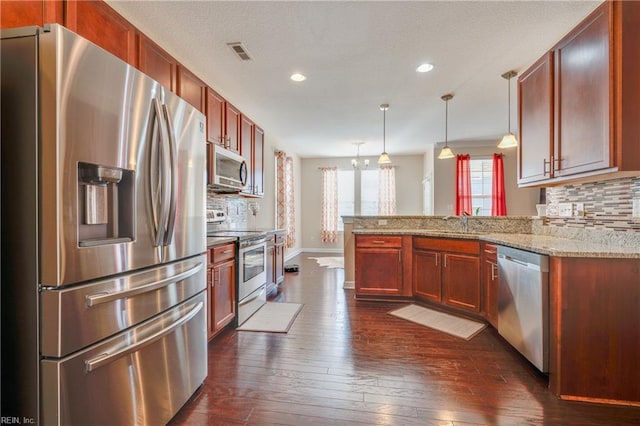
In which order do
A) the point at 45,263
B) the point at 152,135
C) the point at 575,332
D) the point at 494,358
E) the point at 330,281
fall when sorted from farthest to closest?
1. the point at 330,281
2. the point at 494,358
3. the point at 575,332
4. the point at 152,135
5. the point at 45,263

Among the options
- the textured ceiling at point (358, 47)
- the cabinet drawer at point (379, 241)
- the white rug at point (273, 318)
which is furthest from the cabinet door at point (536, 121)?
the white rug at point (273, 318)

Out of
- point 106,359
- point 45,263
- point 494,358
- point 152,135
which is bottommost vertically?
point 494,358

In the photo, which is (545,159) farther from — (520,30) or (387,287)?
(387,287)

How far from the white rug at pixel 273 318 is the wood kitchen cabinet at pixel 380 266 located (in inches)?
34.5

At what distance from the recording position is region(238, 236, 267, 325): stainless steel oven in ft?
9.77

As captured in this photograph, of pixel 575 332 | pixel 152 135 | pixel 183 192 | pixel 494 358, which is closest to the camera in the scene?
pixel 152 135

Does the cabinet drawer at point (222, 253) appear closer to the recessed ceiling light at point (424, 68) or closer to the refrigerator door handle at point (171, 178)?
the refrigerator door handle at point (171, 178)

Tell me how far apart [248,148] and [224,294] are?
7.15 feet

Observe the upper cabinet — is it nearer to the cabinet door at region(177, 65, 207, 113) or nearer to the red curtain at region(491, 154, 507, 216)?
the cabinet door at region(177, 65, 207, 113)

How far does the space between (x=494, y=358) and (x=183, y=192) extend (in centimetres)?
254

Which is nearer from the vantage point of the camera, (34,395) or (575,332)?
(34,395)

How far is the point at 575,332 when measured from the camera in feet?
6.05

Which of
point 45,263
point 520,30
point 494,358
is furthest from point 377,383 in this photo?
point 520,30

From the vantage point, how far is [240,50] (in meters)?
2.65
